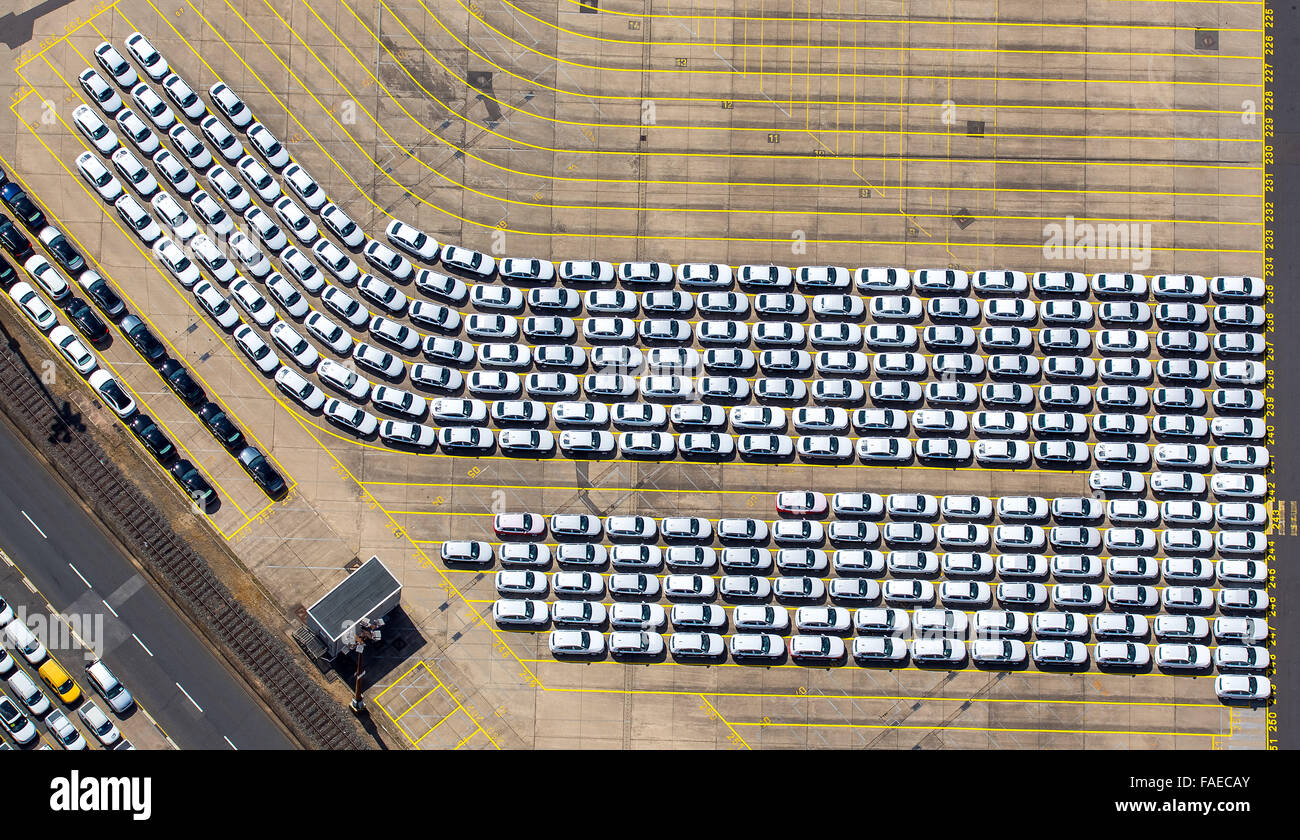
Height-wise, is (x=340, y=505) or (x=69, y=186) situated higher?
(x=69, y=186)

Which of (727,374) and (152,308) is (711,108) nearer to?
(727,374)

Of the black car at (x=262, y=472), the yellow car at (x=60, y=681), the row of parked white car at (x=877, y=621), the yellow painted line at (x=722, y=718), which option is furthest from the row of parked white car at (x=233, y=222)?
the yellow painted line at (x=722, y=718)

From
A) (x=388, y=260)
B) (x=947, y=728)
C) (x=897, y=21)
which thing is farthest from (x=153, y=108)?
(x=947, y=728)

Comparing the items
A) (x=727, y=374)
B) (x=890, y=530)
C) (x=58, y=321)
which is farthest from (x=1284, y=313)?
(x=58, y=321)

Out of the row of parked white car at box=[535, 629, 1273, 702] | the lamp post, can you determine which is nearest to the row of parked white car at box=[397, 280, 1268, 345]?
the lamp post
